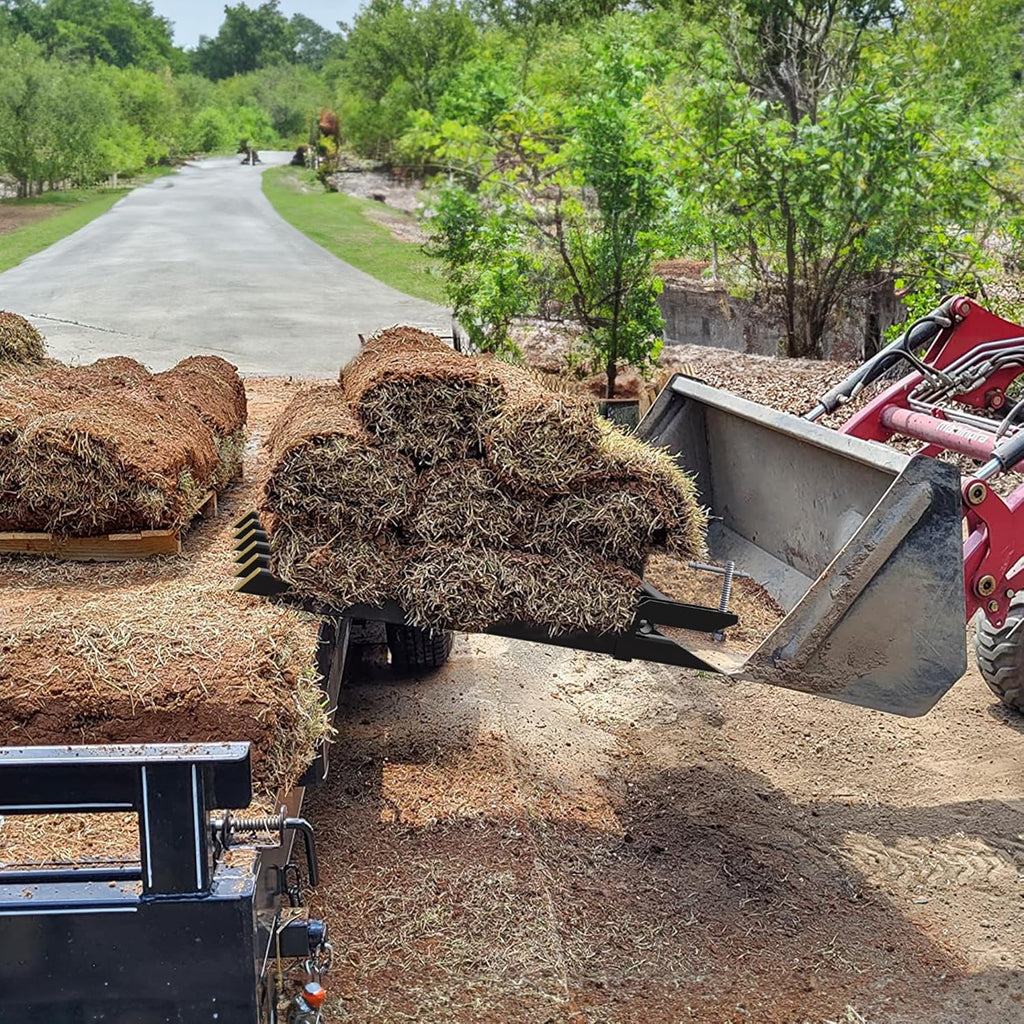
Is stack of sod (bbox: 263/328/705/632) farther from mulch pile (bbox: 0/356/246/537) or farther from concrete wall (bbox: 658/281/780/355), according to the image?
concrete wall (bbox: 658/281/780/355)

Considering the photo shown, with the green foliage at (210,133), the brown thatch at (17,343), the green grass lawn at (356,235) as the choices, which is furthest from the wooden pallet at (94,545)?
the green foliage at (210,133)

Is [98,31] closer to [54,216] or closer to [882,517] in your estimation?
[54,216]

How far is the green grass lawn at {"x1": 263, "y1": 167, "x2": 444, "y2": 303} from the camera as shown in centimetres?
2592

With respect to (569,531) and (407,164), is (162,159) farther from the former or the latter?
(569,531)

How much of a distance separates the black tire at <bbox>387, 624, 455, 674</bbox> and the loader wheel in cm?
272

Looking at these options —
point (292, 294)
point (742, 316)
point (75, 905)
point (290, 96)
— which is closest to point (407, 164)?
point (292, 294)

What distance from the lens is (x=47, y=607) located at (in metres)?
4.80

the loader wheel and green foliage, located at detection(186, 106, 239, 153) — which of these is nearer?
the loader wheel

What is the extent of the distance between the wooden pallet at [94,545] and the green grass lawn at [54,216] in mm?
22298

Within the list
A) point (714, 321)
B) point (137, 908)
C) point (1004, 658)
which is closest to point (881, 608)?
point (1004, 658)

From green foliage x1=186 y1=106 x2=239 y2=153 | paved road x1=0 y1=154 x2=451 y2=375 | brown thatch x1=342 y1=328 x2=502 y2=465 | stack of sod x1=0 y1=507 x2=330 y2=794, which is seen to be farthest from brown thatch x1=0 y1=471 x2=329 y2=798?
green foliage x1=186 y1=106 x2=239 y2=153

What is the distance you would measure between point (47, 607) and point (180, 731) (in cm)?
155

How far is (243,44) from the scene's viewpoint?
146m

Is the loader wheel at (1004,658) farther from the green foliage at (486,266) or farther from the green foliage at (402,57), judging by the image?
the green foliage at (402,57)
